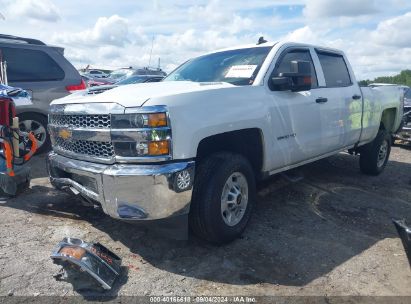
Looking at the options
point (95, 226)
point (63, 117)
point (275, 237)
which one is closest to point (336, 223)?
point (275, 237)

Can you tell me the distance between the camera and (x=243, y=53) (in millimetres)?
4355

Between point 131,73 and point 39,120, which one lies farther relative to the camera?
point 131,73

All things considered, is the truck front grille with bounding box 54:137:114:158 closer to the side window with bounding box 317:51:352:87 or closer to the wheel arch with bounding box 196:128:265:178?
the wheel arch with bounding box 196:128:265:178

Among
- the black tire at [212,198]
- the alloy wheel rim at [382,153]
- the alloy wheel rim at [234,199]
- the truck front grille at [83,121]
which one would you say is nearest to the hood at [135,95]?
the truck front grille at [83,121]

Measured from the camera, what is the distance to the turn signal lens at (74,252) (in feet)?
9.13

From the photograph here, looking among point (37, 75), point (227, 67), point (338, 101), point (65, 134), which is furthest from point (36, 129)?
point (338, 101)

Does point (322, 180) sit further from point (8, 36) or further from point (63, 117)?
point (8, 36)

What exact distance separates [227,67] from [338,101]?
165cm

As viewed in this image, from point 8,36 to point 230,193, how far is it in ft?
17.4

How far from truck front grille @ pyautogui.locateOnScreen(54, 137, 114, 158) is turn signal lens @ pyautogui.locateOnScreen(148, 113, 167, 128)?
0.41 meters

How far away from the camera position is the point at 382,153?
6398mm

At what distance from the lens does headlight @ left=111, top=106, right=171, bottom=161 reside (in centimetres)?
284

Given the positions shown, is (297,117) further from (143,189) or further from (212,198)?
(143,189)

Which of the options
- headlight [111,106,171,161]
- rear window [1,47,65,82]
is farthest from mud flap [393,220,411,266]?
rear window [1,47,65,82]
